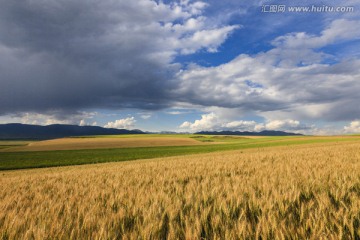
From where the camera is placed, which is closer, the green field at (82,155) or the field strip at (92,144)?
the green field at (82,155)

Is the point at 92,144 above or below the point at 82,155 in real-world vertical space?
above

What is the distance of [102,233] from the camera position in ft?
7.97

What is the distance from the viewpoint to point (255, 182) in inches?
207

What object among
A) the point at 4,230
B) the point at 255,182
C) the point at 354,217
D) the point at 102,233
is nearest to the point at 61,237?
the point at 102,233

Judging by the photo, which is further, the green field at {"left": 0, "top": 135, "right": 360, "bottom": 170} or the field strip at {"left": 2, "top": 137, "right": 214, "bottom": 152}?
the field strip at {"left": 2, "top": 137, "right": 214, "bottom": 152}

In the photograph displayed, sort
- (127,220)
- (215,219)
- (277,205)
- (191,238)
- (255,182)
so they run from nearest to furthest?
(191,238), (215,219), (127,220), (277,205), (255,182)

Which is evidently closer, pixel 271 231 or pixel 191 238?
pixel 191 238

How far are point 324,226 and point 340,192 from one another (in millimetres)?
2059

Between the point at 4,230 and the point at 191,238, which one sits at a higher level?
the point at 191,238

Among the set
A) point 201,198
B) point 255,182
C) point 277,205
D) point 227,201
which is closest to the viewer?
point 277,205

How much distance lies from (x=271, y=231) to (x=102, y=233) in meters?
1.74

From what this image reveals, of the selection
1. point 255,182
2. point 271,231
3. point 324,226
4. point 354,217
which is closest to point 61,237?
point 271,231

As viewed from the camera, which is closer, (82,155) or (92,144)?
(82,155)

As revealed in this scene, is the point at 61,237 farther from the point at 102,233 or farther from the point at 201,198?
the point at 201,198
